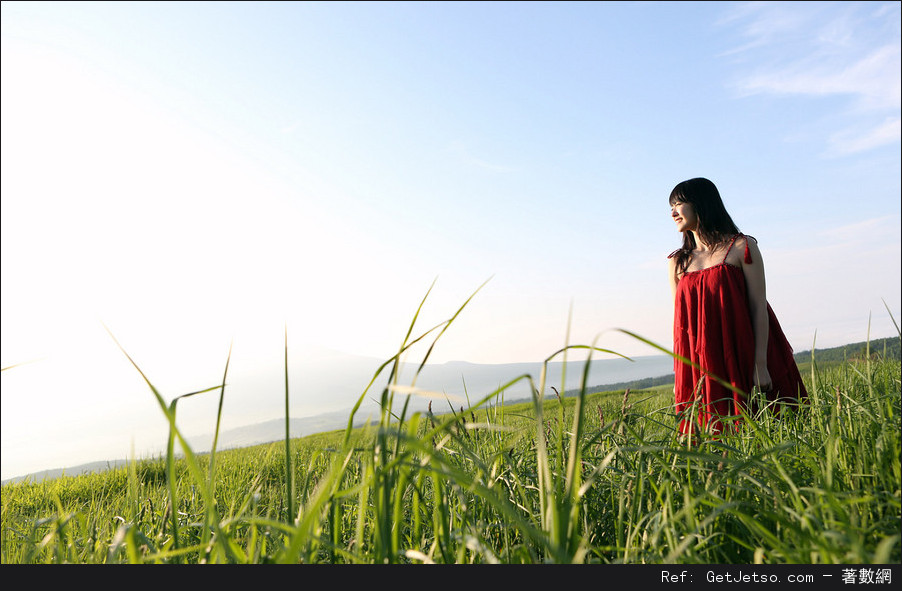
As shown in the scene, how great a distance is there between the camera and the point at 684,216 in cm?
473

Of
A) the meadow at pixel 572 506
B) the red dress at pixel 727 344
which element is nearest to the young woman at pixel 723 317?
the red dress at pixel 727 344

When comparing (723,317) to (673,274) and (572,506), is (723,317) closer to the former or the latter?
(673,274)

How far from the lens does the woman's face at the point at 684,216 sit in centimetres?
471

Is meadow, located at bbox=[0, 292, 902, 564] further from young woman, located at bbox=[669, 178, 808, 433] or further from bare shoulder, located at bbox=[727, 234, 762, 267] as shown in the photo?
bare shoulder, located at bbox=[727, 234, 762, 267]

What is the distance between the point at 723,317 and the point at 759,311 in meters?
0.27

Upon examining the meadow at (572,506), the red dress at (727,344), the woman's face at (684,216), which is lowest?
the meadow at (572,506)

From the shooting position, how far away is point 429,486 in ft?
9.55

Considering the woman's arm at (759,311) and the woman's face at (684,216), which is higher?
the woman's face at (684,216)

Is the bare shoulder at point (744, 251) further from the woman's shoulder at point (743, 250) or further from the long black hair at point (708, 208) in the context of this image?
the long black hair at point (708, 208)
